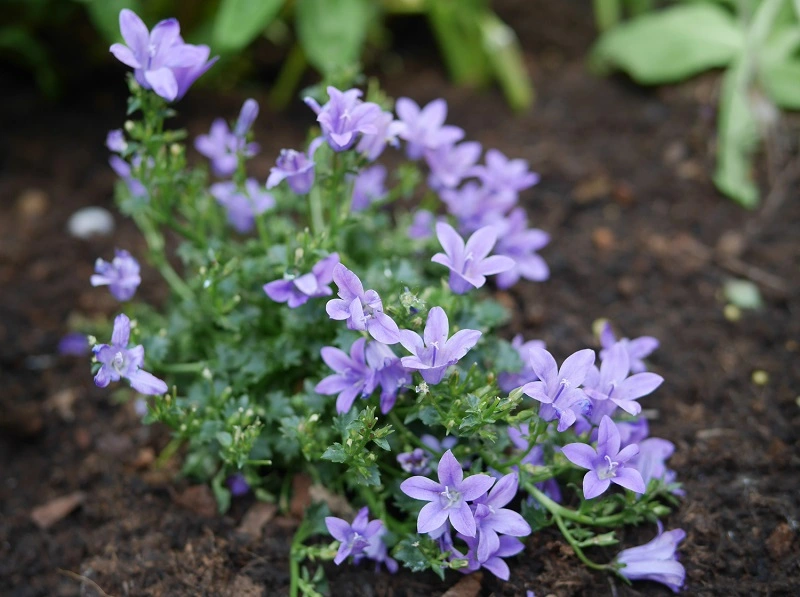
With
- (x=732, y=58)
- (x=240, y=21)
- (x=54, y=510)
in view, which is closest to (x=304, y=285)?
(x=54, y=510)

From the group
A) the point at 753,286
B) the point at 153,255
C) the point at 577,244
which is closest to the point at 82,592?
the point at 153,255

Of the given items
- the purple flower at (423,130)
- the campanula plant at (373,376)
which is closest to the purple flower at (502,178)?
the campanula plant at (373,376)

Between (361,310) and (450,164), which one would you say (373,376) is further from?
(450,164)

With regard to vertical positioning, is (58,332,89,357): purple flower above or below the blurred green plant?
below

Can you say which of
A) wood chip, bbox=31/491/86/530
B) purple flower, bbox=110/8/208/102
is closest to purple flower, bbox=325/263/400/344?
purple flower, bbox=110/8/208/102

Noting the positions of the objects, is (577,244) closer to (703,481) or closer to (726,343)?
(726,343)

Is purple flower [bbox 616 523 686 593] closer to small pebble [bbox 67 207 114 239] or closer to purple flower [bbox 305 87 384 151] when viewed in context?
purple flower [bbox 305 87 384 151]
